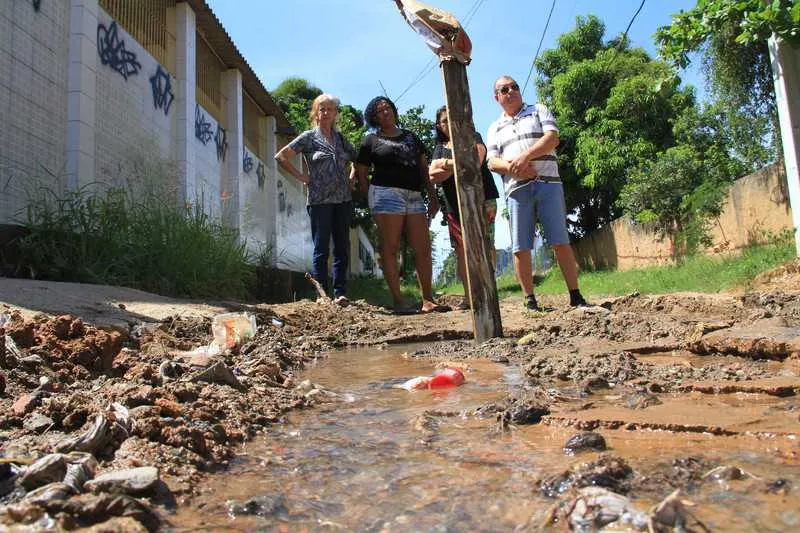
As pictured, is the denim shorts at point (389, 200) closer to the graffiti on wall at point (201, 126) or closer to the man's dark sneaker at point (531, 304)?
the man's dark sneaker at point (531, 304)

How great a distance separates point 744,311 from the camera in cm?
364

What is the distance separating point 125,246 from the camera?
4914 millimetres

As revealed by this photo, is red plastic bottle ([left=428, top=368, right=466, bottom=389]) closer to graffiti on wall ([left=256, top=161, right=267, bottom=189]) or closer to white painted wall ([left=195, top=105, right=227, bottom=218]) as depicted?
white painted wall ([left=195, top=105, right=227, bottom=218])

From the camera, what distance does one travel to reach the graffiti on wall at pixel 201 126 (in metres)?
9.04

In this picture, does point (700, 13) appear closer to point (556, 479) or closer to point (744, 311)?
point (744, 311)

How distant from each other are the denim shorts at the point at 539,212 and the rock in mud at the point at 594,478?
10.7 ft

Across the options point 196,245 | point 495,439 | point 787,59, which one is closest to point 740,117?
point 787,59

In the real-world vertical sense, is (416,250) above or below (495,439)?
above

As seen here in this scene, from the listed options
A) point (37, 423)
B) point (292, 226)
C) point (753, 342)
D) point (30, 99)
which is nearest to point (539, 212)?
point (753, 342)

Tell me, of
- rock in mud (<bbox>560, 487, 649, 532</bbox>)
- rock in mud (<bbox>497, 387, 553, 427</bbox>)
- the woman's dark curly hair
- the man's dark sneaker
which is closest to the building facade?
the woman's dark curly hair

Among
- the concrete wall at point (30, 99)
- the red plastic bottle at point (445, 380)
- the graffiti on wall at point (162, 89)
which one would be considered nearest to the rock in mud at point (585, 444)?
the red plastic bottle at point (445, 380)

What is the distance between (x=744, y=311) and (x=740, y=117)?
870cm

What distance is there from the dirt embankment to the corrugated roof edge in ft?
20.2

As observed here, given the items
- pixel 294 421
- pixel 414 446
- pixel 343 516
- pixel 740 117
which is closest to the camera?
pixel 343 516
